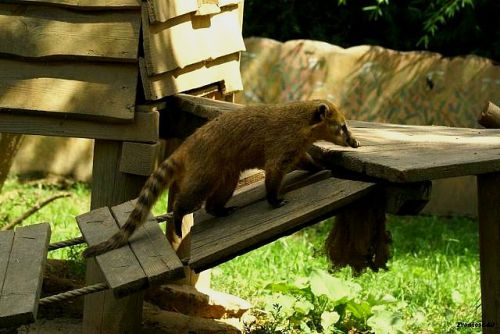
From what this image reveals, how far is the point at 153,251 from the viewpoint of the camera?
4320 mm

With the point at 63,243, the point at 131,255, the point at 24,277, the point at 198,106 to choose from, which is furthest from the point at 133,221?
the point at 198,106

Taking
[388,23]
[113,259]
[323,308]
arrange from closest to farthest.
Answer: [113,259] → [323,308] → [388,23]

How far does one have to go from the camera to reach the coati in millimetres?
4398

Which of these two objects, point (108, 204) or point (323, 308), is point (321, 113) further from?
point (323, 308)

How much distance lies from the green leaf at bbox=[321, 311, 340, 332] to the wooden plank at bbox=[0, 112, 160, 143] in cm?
147

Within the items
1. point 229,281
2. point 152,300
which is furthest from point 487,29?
point 152,300

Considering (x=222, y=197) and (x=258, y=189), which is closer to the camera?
(x=222, y=197)

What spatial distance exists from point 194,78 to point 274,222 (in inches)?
86.1

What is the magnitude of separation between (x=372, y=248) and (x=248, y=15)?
7161 millimetres

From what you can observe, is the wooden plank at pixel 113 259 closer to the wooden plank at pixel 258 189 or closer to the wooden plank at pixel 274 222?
the wooden plank at pixel 274 222

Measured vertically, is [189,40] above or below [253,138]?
above

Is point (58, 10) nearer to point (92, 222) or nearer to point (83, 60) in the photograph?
point (83, 60)

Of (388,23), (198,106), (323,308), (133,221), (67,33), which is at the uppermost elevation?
(67,33)

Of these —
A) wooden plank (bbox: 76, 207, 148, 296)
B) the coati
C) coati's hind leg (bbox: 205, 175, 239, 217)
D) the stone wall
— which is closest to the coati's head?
the coati
